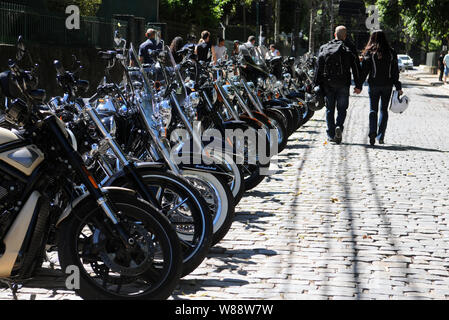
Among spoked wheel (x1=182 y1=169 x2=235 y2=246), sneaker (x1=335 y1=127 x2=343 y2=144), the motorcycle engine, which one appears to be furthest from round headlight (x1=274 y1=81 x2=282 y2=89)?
the motorcycle engine

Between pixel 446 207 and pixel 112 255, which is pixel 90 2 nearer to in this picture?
pixel 446 207

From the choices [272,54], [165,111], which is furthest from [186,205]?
[272,54]

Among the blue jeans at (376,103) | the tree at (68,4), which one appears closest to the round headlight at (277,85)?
the blue jeans at (376,103)

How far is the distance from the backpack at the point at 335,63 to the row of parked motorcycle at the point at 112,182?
20.6 ft

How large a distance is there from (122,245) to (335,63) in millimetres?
8923

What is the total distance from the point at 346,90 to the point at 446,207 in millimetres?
5169

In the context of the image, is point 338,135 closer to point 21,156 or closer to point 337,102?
point 337,102

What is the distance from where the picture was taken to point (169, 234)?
3994 mm

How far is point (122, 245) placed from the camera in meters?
4.05

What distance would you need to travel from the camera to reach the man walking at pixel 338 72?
12367mm

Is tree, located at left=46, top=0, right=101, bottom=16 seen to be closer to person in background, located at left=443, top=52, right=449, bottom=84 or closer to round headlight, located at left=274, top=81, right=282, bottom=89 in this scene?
round headlight, located at left=274, top=81, right=282, bottom=89

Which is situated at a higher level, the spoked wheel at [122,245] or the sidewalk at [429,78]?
the spoked wheel at [122,245]

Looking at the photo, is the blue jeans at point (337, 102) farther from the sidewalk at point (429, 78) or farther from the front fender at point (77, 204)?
the sidewalk at point (429, 78)

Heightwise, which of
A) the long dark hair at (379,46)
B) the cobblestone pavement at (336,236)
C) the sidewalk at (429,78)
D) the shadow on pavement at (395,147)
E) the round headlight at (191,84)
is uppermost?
the long dark hair at (379,46)
